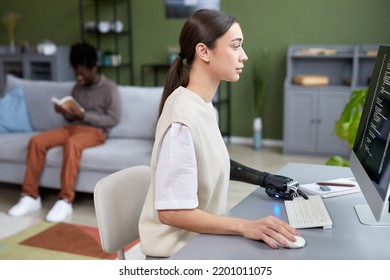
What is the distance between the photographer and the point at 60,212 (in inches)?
131

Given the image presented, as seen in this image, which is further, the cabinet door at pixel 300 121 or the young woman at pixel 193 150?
the cabinet door at pixel 300 121

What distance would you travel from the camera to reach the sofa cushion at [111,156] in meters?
3.32

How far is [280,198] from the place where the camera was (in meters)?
1.52

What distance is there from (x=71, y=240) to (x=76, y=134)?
2.84 feet

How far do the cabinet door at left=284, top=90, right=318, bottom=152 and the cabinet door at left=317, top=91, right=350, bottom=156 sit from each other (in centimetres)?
6

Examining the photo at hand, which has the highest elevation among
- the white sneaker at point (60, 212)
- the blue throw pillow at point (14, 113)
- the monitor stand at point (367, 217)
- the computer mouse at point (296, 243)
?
the computer mouse at point (296, 243)

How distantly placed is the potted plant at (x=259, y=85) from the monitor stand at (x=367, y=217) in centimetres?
409

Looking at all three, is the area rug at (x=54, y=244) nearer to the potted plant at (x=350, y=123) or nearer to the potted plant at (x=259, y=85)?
the potted plant at (x=350, y=123)

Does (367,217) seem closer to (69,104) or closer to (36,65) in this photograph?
(69,104)

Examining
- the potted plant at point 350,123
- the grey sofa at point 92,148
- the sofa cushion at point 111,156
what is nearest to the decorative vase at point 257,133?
the grey sofa at point 92,148

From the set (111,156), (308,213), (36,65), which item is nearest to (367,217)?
(308,213)

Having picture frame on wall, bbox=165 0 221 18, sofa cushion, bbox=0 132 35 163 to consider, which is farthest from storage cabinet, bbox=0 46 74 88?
sofa cushion, bbox=0 132 35 163
